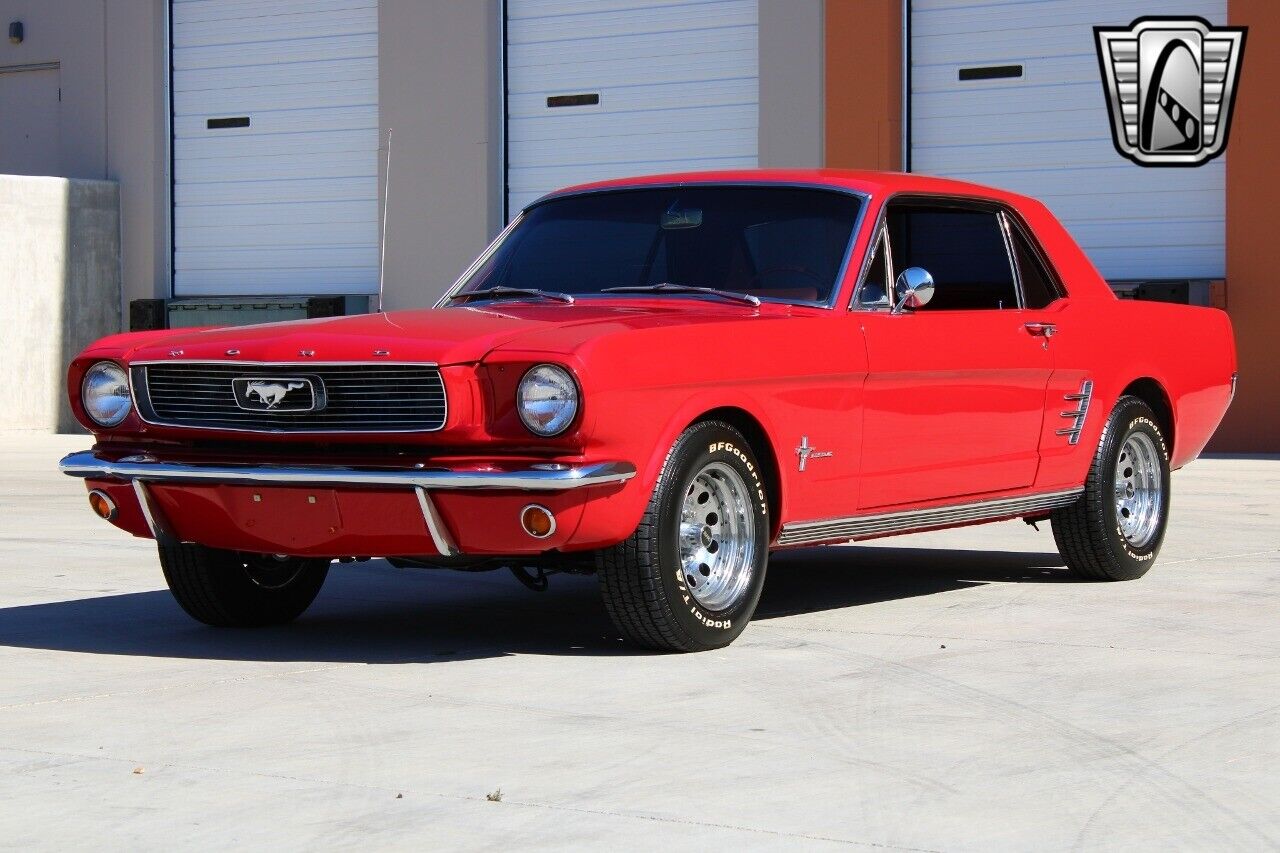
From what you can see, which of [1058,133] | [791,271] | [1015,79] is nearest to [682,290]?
[791,271]

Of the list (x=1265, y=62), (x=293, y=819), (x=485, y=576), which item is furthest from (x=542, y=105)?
(x=293, y=819)

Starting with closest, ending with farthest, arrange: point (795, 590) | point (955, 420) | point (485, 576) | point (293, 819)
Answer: point (293, 819), point (955, 420), point (795, 590), point (485, 576)

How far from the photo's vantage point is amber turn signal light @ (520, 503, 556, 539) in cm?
590

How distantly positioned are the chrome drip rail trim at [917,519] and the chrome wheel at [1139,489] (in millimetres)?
392

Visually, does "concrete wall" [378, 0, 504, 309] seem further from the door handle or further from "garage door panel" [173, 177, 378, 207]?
the door handle

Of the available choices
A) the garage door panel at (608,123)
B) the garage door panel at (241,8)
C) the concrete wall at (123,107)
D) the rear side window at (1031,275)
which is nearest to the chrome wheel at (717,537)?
the rear side window at (1031,275)

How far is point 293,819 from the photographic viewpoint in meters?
4.19

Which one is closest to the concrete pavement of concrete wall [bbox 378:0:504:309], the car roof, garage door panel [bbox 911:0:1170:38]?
the car roof

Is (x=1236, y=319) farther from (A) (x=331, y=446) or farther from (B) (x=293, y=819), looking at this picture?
(B) (x=293, y=819)

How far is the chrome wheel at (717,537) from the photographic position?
6.41 meters

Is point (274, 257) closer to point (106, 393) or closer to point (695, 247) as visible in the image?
point (695, 247)

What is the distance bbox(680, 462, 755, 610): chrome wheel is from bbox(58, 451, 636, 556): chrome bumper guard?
0.49 metres

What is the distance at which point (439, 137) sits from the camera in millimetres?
21328

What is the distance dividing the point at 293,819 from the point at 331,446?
216 centimetres
